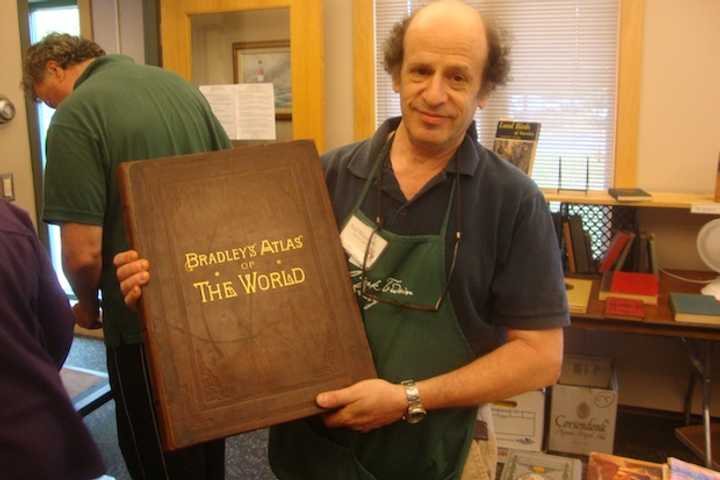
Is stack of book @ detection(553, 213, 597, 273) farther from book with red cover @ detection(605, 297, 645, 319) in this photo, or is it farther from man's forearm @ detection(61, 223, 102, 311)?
man's forearm @ detection(61, 223, 102, 311)

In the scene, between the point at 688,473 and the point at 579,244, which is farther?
the point at 579,244

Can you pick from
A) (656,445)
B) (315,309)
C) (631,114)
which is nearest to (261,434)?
(656,445)

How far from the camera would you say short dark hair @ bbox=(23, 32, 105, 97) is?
6.20 ft

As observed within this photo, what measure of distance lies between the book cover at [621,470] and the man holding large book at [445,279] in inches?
26.4

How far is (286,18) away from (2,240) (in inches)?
89.7

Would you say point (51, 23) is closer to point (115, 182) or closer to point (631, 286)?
point (115, 182)

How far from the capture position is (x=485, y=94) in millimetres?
1157

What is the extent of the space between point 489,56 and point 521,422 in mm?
1962

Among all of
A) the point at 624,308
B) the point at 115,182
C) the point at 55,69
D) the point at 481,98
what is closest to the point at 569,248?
the point at 624,308

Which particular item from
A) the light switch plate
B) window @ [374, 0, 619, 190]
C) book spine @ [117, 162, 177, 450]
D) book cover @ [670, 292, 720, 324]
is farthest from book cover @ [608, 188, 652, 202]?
the light switch plate

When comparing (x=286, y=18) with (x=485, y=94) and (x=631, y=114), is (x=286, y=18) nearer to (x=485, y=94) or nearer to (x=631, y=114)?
(x=631, y=114)

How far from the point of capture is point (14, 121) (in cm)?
306

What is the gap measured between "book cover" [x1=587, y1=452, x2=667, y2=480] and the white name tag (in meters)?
0.98

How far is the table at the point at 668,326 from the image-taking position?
2.15 metres
